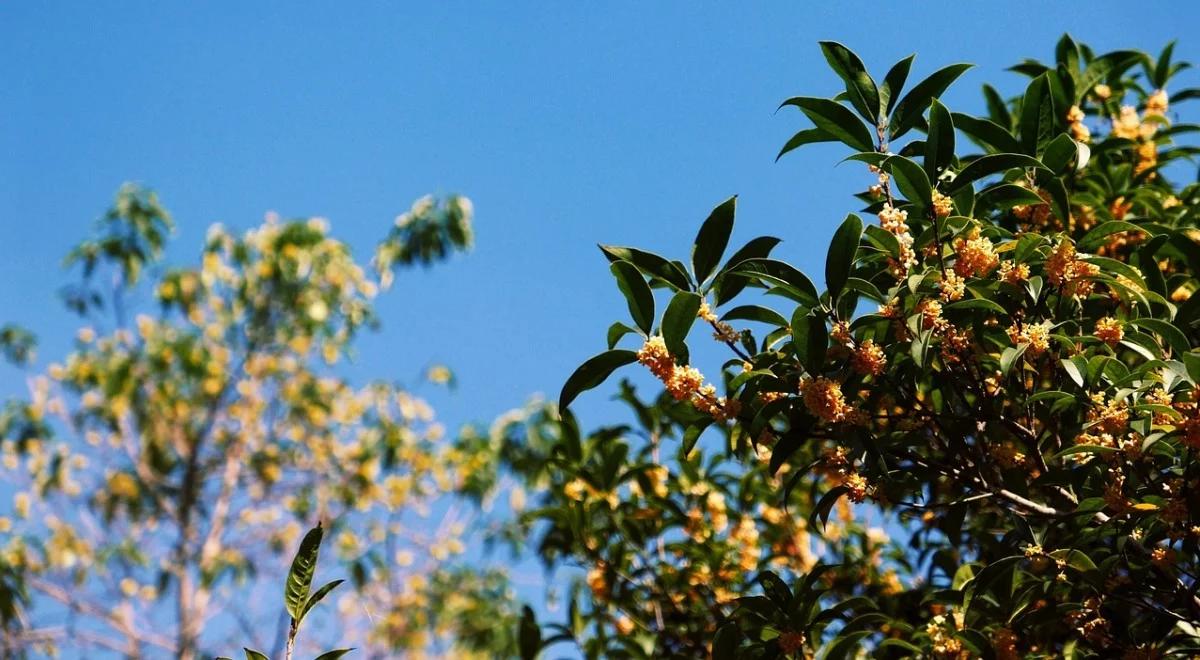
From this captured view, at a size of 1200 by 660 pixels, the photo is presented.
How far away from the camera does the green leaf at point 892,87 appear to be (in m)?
1.77

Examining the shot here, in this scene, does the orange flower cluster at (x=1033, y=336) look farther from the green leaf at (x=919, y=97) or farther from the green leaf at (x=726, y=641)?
the green leaf at (x=726, y=641)

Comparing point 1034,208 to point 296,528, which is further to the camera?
point 296,528

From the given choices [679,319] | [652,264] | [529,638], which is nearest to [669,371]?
[679,319]

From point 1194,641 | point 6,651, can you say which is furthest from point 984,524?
point 6,651

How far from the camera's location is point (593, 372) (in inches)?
65.6

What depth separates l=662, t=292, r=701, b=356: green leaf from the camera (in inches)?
62.7

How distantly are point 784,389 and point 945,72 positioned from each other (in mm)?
628

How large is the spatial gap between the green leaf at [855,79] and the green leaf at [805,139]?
0.07 meters

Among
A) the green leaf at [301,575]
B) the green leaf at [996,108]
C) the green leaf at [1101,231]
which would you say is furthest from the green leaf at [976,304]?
the green leaf at [996,108]

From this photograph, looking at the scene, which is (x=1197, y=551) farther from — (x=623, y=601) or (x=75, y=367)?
(x=75, y=367)

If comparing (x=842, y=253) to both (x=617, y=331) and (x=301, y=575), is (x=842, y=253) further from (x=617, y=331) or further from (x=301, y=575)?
(x=301, y=575)

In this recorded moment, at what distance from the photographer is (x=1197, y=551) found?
5.23 feet

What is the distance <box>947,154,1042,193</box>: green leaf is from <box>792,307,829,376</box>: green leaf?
0.39 meters

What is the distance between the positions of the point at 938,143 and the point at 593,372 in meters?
0.69
